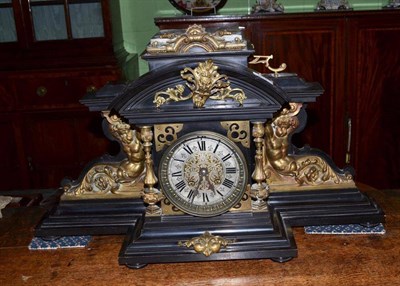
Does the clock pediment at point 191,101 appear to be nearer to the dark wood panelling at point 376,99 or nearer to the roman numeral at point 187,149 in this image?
the roman numeral at point 187,149

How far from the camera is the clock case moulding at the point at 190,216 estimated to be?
1.44m

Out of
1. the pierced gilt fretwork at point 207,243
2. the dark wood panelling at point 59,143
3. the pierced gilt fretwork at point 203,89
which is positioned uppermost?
the pierced gilt fretwork at point 203,89

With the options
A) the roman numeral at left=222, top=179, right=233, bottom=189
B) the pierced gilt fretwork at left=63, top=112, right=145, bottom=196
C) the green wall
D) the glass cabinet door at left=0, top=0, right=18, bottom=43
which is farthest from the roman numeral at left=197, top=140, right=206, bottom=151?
the glass cabinet door at left=0, top=0, right=18, bottom=43

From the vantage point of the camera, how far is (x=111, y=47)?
3227 millimetres

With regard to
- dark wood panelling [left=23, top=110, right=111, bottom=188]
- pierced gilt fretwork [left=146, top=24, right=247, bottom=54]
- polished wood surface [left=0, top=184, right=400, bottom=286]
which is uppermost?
pierced gilt fretwork [left=146, top=24, right=247, bottom=54]

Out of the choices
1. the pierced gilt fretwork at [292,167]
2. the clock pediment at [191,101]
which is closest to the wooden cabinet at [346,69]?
the pierced gilt fretwork at [292,167]

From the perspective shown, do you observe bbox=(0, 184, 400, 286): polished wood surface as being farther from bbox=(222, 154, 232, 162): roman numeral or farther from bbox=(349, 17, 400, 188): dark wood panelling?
bbox=(349, 17, 400, 188): dark wood panelling

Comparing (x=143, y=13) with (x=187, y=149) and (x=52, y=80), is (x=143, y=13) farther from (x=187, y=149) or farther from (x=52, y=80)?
(x=187, y=149)

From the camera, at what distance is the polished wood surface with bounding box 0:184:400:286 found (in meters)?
1.40

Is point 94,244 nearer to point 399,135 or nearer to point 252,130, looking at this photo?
Answer: point 252,130

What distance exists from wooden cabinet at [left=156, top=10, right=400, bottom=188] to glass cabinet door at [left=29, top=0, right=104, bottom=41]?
560 mm

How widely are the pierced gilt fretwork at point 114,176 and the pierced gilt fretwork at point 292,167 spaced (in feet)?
1.23

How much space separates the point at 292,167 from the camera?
161 cm

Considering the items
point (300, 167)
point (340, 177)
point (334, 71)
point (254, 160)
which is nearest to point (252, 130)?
point (254, 160)
